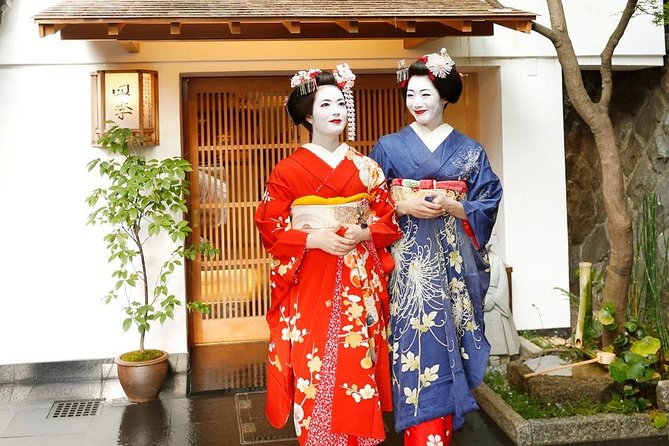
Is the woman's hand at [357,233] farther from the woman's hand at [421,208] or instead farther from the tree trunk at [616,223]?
the tree trunk at [616,223]

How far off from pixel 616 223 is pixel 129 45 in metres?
4.24

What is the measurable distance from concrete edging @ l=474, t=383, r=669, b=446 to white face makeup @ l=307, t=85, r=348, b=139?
2.39 metres

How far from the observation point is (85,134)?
259 inches

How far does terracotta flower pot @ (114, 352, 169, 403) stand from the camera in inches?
236

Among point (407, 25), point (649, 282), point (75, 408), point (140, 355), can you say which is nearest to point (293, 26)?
point (407, 25)

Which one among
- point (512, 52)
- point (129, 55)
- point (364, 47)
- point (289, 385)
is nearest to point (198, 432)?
point (289, 385)

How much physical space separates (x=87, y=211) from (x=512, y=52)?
4229 millimetres

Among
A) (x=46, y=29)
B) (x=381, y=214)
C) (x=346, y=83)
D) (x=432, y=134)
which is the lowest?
(x=381, y=214)

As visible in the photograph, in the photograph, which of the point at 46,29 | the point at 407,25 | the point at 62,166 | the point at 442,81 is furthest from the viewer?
the point at 62,166

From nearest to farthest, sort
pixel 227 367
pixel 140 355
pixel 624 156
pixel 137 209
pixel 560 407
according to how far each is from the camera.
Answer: pixel 560 407 → pixel 137 209 → pixel 140 355 → pixel 227 367 → pixel 624 156

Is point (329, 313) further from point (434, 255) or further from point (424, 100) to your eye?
point (424, 100)

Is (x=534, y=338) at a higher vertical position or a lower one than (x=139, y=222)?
lower

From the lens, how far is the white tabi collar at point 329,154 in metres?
4.24

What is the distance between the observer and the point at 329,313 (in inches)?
165
